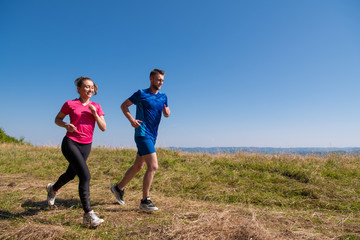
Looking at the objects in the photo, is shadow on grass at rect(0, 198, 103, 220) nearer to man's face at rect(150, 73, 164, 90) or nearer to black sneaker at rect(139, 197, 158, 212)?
black sneaker at rect(139, 197, 158, 212)

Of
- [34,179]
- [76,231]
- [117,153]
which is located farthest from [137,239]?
[117,153]

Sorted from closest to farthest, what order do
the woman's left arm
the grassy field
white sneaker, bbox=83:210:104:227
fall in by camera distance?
the grassy field
white sneaker, bbox=83:210:104:227
the woman's left arm

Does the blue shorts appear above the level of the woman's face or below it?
below

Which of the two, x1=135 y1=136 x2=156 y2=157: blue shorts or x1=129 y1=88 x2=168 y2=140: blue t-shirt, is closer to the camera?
x1=135 y1=136 x2=156 y2=157: blue shorts

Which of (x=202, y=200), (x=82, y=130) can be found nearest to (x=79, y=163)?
(x=82, y=130)

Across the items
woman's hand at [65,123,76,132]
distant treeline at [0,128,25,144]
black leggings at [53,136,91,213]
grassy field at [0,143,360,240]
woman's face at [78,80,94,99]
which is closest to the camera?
grassy field at [0,143,360,240]

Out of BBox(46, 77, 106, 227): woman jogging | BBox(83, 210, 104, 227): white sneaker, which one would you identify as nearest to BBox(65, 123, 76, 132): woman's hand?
BBox(46, 77, 106, 227): woman jogging

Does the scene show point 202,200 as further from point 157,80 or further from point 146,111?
point 157,80

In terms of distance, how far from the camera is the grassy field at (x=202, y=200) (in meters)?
2.86

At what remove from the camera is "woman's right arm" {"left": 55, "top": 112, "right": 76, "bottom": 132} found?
3.31 metres

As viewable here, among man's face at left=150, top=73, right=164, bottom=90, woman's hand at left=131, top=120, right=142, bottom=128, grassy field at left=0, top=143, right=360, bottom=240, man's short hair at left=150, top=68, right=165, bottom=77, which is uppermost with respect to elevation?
man's short hair at left=150, top=68, right=165, bottom=77

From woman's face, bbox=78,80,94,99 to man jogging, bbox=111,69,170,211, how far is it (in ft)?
1.90

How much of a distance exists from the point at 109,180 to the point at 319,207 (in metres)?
5.33

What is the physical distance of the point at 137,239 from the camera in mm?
2715
